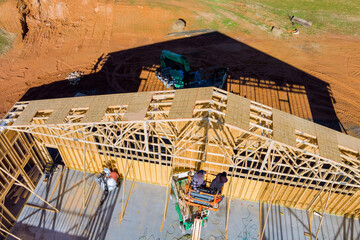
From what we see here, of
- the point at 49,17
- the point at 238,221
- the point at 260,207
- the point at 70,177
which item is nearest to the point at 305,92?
the point at 260,207

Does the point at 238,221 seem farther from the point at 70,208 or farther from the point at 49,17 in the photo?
the point at 49,17

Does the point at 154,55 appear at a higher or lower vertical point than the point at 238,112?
higher

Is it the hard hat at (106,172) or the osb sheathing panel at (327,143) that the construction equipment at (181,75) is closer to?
the hard hat at (106,172)

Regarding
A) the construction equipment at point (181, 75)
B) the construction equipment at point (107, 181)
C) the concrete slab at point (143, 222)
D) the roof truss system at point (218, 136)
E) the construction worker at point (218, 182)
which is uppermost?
the construction equipment at point (181, 75)

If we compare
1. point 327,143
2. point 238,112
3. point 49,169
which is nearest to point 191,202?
point 238,112

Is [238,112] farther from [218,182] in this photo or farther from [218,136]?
[218,182]

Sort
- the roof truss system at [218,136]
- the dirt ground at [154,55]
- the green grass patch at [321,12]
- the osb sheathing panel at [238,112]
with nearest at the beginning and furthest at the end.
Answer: the osb sheathing panel at [238,112] → the roof truss system at [218,136] → the dirt ground at [154,55] → the green grass patch at [321,12]

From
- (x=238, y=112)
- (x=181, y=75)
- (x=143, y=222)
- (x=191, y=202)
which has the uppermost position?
(x=181, y=75)

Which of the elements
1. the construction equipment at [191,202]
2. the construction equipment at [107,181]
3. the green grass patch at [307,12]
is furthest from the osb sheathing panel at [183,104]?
the green grass patch at [307,12]
